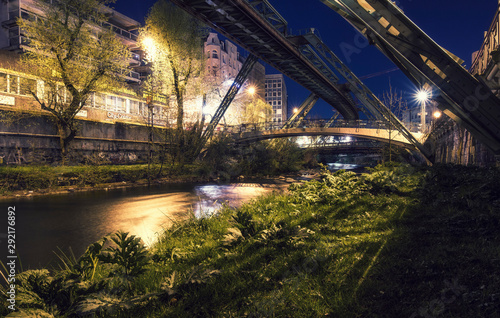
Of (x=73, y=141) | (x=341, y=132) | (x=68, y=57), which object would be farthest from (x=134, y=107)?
(x=341, y=132)

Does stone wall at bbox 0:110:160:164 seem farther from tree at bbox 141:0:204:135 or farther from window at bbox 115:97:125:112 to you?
tree at bbox 141:0:204:135

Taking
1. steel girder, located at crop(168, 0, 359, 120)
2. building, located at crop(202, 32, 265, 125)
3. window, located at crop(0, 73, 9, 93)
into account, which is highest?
building, located at crop(202, 32, 265, 125)

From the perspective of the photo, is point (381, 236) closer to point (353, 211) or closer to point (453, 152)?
point (353, 211)

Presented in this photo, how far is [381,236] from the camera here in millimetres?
4215

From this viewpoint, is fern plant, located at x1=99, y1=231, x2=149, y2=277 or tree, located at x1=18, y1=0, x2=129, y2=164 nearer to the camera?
fern plant, located at x1=99, y1=231, x2=149, y2=277

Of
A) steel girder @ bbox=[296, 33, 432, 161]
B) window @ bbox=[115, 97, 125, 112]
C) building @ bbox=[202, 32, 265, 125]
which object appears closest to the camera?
steel girder @ bbox=[296, 33, 432, 161]

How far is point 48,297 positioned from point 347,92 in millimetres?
43767

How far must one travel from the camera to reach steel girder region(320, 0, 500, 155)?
6.55 metres

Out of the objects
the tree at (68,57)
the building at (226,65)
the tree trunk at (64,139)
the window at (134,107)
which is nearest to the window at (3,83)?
the tree at (68,57)

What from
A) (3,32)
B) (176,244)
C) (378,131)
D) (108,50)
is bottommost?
(176,244)

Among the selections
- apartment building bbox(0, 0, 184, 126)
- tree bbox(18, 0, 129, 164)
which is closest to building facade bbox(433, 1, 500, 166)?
tree bbox(18, 0, 129, 164)

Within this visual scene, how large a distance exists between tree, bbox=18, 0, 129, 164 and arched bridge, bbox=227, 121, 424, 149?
55.5ft

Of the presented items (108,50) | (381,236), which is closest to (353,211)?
(381,236)

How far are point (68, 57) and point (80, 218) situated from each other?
13.6 m
